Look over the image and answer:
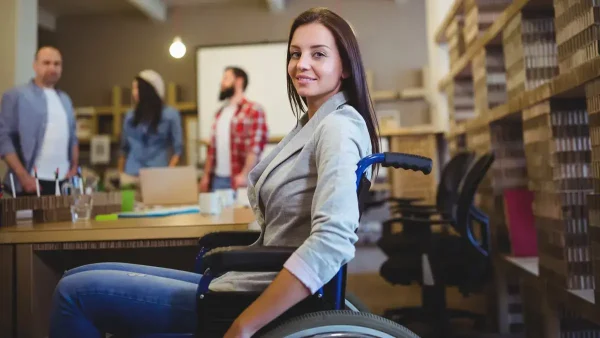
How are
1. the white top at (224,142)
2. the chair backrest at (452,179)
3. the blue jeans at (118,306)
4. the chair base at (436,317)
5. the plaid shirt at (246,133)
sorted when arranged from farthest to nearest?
the white top at (224,142) → the plaid shirt at (246,133) → the chair backrest at (452,179) → the chair base at (436,317) → the blue jeans at (118,306)

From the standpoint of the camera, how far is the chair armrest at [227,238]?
3.62 ft

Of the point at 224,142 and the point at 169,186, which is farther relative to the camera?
the point at 224,142

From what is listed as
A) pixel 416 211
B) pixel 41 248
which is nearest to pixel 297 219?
pixel 41 248

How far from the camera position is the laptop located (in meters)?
2.35

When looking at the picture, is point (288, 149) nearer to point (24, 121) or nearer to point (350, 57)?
point (350, 57)

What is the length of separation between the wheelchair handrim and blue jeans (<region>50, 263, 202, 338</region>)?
25 centimetres

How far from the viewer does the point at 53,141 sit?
2822 mm

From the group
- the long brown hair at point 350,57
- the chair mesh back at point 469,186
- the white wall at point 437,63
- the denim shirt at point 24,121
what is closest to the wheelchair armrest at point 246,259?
the long brown hair at point 350,57

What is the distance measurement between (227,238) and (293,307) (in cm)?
31

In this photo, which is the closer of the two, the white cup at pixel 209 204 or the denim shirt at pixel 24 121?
the white cup at pixel 209 204

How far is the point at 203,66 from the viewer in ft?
18.3

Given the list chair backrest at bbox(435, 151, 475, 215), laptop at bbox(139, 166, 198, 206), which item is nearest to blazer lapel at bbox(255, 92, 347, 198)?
laptop at bbox(139, 166, 198, 206)

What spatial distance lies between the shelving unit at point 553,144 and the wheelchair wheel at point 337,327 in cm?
88

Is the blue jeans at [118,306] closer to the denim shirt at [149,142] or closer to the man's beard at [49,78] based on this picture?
the man's beard at [49,78]
